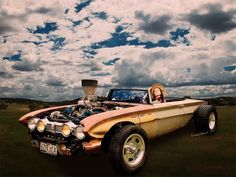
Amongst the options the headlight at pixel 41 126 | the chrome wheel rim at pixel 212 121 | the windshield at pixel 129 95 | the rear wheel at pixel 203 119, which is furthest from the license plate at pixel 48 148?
the chrome wheel rim at pixel 212 121

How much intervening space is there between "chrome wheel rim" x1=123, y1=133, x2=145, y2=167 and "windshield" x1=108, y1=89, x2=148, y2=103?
6.05ft

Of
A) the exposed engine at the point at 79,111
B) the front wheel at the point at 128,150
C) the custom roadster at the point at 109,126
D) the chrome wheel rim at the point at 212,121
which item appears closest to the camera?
the front wheel at the point at 128,150

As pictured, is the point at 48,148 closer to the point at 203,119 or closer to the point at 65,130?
the point at 65,130

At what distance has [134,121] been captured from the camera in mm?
6477

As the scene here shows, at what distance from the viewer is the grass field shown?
18.9 feet

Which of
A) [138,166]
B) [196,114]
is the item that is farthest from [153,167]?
[196,114]

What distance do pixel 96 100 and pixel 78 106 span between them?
0.48 m

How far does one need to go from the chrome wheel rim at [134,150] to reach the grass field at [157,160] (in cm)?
24

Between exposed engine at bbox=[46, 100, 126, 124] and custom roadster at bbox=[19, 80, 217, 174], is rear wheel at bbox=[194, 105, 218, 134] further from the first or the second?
exposed engine at bbox=[46, 100, 126, 124]

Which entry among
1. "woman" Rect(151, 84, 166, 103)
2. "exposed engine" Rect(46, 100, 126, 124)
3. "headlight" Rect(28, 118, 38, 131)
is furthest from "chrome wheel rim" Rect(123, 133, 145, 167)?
"woman" Rect(151, 84, 166, 103)

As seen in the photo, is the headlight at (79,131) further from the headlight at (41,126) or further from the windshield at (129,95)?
the windshield at (129,95)

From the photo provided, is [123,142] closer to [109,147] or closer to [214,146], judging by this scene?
[109,147]

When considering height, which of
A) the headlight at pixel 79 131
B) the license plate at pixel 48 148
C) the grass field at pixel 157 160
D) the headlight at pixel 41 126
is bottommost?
the grass field at pixel 157 160

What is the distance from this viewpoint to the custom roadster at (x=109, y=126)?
5.70 meters
